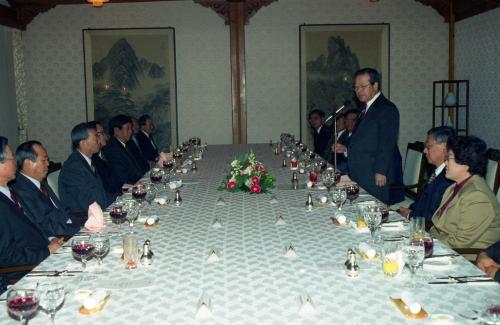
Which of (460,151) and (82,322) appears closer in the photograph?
(82,322)

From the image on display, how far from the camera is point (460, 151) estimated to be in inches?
138

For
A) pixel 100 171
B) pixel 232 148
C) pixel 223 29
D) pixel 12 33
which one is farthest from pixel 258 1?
pixel 100 171

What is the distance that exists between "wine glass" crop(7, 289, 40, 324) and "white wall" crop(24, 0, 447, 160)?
9.11 metres

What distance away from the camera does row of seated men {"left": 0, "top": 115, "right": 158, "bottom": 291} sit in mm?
3506

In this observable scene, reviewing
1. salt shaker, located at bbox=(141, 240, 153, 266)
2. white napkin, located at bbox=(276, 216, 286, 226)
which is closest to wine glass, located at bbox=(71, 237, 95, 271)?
salt shaker, located at bbox=(141, 240, 153, 266)

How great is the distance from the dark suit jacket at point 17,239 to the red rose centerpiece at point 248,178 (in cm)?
149

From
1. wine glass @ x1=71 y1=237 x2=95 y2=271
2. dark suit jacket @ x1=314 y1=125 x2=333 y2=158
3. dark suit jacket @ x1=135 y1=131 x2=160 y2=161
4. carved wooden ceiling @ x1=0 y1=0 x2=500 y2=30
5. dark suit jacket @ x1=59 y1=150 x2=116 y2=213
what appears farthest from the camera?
carved wooden ceiling @ x1=0 y1=0 x2=500 y2=30

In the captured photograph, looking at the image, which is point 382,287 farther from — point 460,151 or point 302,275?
point 460,151

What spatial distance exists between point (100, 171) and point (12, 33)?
5.84 metres

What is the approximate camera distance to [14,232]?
11.6 feet

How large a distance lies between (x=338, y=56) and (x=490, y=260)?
26.2ft

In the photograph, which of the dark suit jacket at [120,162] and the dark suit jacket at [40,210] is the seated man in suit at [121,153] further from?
the dark suit jacket at [40,210]

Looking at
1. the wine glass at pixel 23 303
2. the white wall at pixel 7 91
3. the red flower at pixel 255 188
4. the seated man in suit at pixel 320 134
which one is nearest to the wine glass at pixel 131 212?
the red flower at pixel 255 188

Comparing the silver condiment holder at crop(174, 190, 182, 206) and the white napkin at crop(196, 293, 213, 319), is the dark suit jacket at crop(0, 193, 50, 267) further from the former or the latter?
the white napkin at crop(196, 293, 213, 319)
